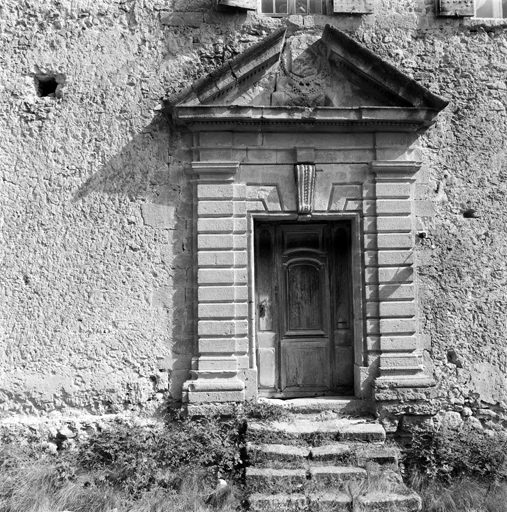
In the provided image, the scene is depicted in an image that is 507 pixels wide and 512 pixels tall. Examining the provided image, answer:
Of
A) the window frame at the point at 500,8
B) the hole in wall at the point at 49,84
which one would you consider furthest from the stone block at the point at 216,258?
the window frame at the point at 500,8

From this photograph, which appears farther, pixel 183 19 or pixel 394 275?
pixel 183 19

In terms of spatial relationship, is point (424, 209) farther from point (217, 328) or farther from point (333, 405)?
point (217, 328)

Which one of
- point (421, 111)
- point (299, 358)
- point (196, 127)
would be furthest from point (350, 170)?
point (299, 358)

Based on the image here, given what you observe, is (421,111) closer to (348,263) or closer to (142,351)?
(348,263)

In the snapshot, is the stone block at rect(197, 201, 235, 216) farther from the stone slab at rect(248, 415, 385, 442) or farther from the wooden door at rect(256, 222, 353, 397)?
the stone slab at rect(248, 415, 385, 442)

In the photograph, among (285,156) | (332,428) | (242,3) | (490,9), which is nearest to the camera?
(332,428)

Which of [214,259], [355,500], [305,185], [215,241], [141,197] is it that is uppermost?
[305,185]

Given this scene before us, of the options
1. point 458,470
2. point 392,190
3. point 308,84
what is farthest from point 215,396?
point 308,84

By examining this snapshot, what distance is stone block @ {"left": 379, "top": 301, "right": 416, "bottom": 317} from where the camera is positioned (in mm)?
5363

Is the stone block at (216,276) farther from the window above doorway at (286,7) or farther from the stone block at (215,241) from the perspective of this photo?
the window above doorway at (286,7)

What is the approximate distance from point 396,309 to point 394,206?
41.7 inches

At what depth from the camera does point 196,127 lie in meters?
5.42

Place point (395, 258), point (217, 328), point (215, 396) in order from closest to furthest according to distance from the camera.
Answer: point (215, 396), point (217, 328), point (395, 258)

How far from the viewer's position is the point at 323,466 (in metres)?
4.59
